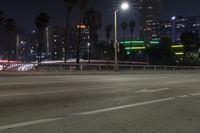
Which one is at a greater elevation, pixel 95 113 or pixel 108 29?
pixel 108 29

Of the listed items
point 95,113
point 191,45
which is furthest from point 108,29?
point 95,113

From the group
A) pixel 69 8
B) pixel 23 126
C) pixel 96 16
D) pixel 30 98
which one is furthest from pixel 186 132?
pixel 96 16

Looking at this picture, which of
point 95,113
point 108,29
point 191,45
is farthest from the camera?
point 108,29

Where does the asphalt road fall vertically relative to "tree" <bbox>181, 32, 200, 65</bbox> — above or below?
below

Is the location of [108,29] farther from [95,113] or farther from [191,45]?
[95,113]

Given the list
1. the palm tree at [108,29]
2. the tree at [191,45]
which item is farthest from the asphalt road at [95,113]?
the palm tree at [108,29]

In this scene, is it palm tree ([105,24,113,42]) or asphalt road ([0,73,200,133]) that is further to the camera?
palm tree ([105,24,113,42])

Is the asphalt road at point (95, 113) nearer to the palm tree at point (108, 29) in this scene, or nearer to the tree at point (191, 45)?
the tree at point (191, 45)

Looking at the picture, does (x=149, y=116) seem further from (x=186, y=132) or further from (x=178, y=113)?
(x=186, y=132)

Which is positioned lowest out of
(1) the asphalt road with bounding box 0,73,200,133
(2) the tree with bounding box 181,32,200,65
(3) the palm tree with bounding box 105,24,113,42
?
(1) the asphalt road with bounding box 0,73,200,133

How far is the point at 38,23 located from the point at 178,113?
80.6 m

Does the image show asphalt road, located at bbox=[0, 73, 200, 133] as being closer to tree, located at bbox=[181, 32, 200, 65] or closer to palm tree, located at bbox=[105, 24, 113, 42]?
tree, located at bbox=[181, 32, 200, 65]

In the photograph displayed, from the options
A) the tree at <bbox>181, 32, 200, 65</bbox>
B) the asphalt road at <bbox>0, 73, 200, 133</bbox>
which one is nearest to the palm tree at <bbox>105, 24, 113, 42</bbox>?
the tree at <bbox>181, 32, 200, 65</bbox>

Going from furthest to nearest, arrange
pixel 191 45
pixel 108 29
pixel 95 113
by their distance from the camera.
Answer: pixel 108 29 < pixel 191 45 < pixel 95 113
